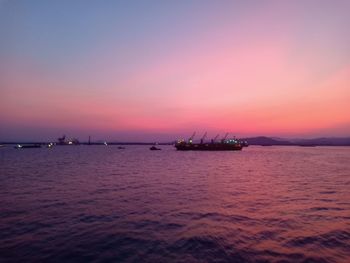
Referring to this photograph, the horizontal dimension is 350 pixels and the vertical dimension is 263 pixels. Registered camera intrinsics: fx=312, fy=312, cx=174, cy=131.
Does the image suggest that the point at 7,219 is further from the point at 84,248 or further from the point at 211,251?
the point at 211,251

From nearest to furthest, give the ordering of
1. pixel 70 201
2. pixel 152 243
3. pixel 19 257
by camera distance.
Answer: pixel 19 257 → pixel 152 243 → pixel 70 201

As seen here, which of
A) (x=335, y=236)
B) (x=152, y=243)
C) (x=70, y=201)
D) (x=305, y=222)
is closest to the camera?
(x=152, y=243)

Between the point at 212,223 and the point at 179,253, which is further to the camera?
the point at 212,223

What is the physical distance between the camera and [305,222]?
1945cm

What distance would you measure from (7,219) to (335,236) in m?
19.5

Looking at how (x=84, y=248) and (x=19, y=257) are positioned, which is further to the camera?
(x=84, y=248)

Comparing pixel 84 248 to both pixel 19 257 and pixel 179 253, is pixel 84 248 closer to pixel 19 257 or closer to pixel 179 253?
pixel 19 257

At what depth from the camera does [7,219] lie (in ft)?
65.6

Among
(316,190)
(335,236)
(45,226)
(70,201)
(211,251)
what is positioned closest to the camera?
(211,251)

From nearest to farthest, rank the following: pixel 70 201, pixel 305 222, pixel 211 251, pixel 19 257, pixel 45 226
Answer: pixel 19 257, pixel 211 251, pixel 45 226, pixel 305 222, pixel 70 201

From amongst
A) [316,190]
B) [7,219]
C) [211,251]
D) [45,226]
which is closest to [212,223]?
[211,251]

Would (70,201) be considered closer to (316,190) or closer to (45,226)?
(45,226)

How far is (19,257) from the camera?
13.2 metres

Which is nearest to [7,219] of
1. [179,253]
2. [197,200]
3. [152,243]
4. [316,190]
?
[152,243]
